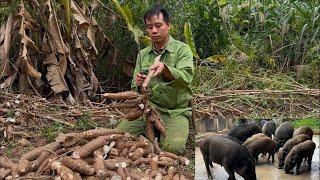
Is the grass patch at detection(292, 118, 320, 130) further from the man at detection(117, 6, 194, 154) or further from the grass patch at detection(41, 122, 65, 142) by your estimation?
the grass patch at detection(41, 122, 65, 142)

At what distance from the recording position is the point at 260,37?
4883mm

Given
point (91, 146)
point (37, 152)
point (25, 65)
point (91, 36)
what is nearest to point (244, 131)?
point (91, 146)

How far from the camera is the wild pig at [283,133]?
1.78 metres

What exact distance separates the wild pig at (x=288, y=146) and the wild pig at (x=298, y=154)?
0.05 feet

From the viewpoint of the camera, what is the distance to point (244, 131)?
1.78 m

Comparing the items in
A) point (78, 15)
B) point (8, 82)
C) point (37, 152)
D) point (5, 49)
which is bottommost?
point (37, 152)

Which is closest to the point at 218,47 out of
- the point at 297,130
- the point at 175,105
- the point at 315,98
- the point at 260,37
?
the point at 260,37

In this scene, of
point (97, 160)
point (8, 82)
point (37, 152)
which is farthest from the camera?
point (8, 82)

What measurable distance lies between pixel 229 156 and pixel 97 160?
940 mm

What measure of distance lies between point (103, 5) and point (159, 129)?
1659 millimetres

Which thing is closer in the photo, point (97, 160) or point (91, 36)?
point (97, 160)

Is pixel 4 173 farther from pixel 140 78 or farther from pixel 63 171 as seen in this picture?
pixel 140 78

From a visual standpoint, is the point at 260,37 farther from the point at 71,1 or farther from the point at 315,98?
the point at 71,1

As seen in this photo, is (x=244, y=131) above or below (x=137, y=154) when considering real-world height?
above
